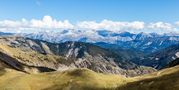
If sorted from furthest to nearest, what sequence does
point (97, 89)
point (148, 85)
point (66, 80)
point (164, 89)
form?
point (66, 80), point (97, 89), point (148, 85), point (164, 89)

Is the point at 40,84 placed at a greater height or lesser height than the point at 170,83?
lesser

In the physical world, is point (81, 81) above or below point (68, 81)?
above

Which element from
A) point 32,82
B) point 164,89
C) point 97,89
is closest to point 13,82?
point 32,82

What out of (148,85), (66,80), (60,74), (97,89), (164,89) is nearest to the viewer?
(164,89)

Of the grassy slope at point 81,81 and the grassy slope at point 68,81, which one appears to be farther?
the grassy slope at point 68,81

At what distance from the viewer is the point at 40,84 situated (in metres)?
149

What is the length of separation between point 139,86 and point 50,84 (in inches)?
1796

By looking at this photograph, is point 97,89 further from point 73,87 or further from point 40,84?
point 40,84

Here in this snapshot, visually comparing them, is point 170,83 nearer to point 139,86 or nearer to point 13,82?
point 139,86

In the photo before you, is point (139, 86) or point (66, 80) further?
point (66, 80)

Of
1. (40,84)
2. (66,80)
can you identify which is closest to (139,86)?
(66,80)

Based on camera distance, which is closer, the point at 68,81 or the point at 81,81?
the point at 81,81

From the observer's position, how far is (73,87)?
5310 inches

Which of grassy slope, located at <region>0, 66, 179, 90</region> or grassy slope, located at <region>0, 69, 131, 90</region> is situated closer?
grassy slope, located at <region>0, 66, 179, 90</region>
